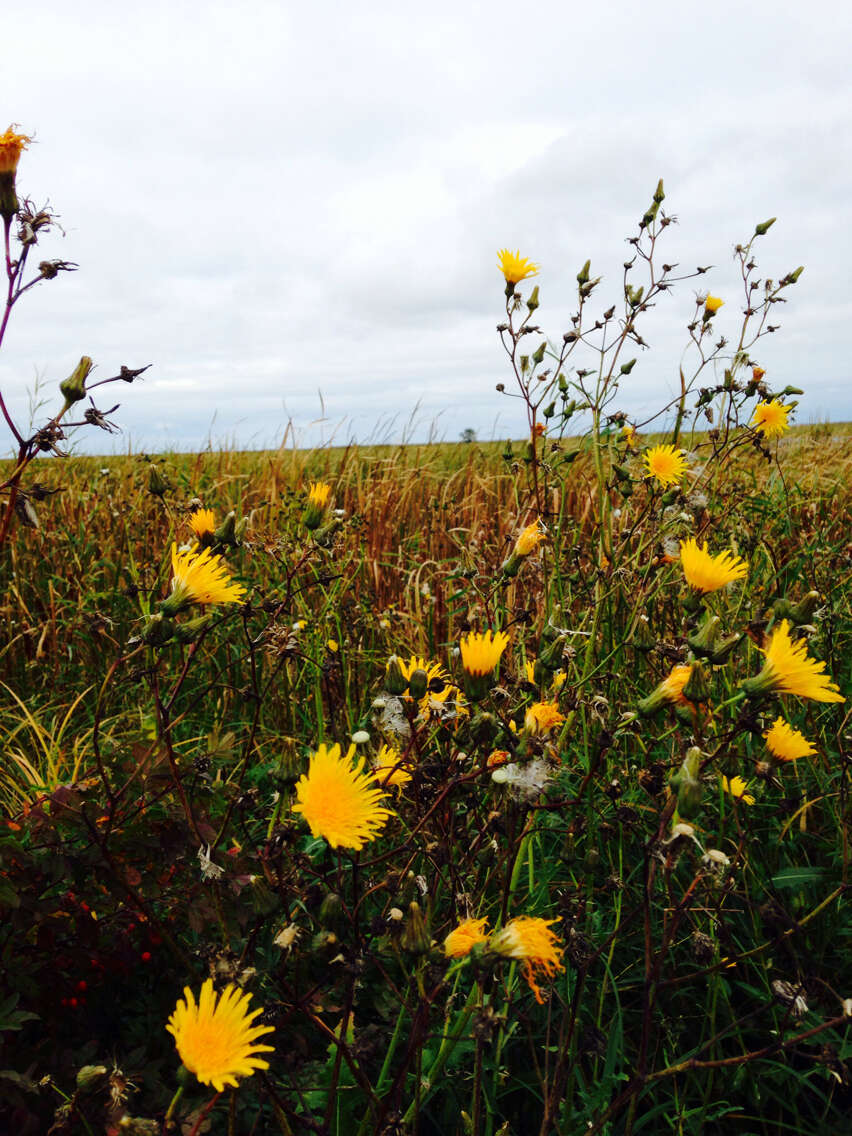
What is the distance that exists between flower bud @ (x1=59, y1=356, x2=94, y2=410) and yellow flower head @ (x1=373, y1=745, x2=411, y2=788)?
2.46 feet

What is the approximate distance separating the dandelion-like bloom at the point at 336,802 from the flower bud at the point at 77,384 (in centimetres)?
71

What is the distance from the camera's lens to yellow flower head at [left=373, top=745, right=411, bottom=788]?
112 centimetres

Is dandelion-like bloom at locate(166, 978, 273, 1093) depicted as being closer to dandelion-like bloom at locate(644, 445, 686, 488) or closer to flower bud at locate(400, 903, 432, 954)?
flower bud at locate(400, 903, 432, 954)

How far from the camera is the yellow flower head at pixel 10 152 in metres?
1.21

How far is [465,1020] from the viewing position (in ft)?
3.44

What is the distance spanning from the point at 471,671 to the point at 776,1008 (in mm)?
975

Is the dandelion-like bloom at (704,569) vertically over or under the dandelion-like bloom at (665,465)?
under

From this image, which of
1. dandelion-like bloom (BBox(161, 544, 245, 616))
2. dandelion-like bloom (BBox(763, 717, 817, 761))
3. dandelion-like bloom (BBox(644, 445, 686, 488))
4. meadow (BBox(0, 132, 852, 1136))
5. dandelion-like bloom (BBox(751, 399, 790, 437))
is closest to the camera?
meadow (BBox(0, 132, 852, 1136))

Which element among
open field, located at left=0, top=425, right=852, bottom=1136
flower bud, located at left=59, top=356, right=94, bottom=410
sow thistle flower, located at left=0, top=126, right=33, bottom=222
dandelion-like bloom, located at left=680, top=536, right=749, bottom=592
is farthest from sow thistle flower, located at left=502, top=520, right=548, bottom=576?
sow thistle flower, located at left=0, top=126, right=33, bottom=222

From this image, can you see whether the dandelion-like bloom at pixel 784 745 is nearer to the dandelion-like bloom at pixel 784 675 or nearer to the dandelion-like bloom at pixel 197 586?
the dandelion-like bloom at pixel 784 675

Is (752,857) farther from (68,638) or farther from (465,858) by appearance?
(68,638)

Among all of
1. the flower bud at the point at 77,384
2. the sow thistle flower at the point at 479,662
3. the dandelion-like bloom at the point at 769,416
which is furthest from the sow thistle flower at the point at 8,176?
the dandelion-like bloom at the point at 769,416

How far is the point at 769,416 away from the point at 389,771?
5.33 ft

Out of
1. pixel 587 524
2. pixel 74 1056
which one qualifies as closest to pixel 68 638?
pixel 74 1056
